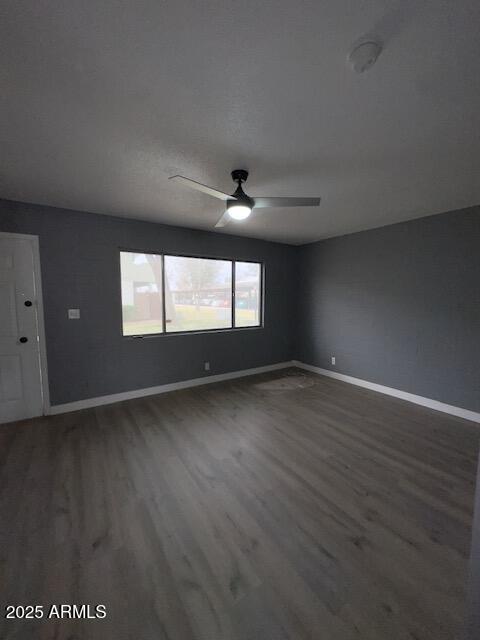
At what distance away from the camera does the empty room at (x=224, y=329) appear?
111cm

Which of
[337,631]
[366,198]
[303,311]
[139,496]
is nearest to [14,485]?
[139,496]

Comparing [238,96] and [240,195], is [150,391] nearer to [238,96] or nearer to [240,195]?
[240,195]

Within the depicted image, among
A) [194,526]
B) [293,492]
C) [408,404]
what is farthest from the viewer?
[408,404]

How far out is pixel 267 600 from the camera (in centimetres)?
121

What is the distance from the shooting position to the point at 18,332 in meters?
2.92

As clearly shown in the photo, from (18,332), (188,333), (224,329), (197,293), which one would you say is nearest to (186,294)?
(197,293)

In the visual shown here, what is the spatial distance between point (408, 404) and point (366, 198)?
271 centimetres

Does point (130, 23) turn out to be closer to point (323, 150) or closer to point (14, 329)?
point (323, 150)

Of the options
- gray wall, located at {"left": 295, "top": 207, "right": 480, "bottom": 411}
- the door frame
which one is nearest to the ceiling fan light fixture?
the door frame

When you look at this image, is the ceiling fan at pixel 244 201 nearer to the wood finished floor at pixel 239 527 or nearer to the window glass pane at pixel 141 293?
the window glass pane at pixel 141 293

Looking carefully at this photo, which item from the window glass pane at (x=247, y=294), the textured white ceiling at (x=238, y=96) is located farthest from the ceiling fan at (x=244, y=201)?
the window glass pane at (x=247, y=294)

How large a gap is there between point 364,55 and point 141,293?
332cm

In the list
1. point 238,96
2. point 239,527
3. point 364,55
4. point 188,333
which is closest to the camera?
point 364,55

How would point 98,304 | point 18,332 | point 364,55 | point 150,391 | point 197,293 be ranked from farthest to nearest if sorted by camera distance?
1. point 197,293
2. point 150,391
3. point 98,304
4. point 18,332
5. point 364,55
